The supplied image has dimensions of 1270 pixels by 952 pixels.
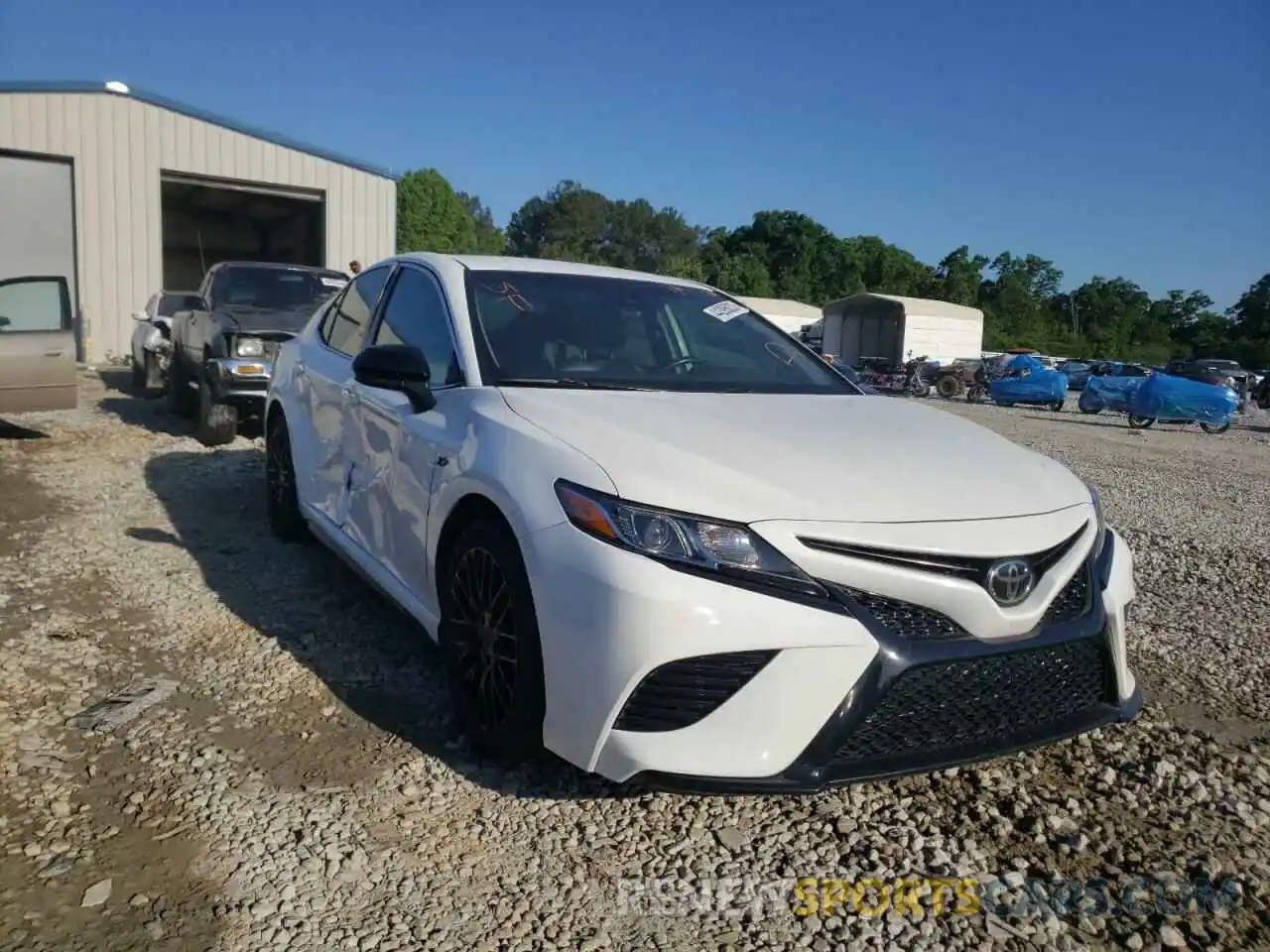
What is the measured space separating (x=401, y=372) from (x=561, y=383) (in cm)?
53

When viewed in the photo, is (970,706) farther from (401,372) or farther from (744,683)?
(401,372)

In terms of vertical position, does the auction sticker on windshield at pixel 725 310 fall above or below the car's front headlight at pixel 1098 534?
above

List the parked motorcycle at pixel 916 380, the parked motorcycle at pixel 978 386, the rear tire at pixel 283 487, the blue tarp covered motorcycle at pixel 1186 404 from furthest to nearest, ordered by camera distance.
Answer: the parked motorcycle at pixel 916 380, the parked motorcycle at pixel 978 386, the blue tarp covered motorcycle at pixel 1186 404, the rear tire at pixel 283 487

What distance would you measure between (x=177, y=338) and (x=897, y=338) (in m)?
33.2

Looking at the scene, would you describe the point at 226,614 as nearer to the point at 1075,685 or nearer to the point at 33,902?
the point at 33,902

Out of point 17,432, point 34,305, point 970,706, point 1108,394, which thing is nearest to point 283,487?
point 970,706

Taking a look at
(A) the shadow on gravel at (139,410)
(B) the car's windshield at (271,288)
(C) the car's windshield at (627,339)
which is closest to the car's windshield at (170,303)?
(A) the shadow on gravel at (139,410)

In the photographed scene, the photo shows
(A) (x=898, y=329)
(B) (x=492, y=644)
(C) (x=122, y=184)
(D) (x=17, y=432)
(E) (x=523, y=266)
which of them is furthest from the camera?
(A) (x=898, y=329)

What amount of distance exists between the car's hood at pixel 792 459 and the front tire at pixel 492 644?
1.32 feet

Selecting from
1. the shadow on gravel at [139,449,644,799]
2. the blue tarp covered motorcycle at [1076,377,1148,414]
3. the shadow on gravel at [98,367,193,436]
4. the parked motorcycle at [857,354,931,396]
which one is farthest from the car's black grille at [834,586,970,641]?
the parked motorcycle at [857,354,931,396]

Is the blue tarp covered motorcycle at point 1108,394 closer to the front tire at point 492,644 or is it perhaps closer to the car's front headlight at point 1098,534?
the car's front headlight at point 1098,534

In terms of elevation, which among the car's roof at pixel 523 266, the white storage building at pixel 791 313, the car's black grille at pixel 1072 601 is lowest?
the car's black grille at pixel 1072 601

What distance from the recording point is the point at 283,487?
5.26 m

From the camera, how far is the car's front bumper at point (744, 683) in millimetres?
2281
